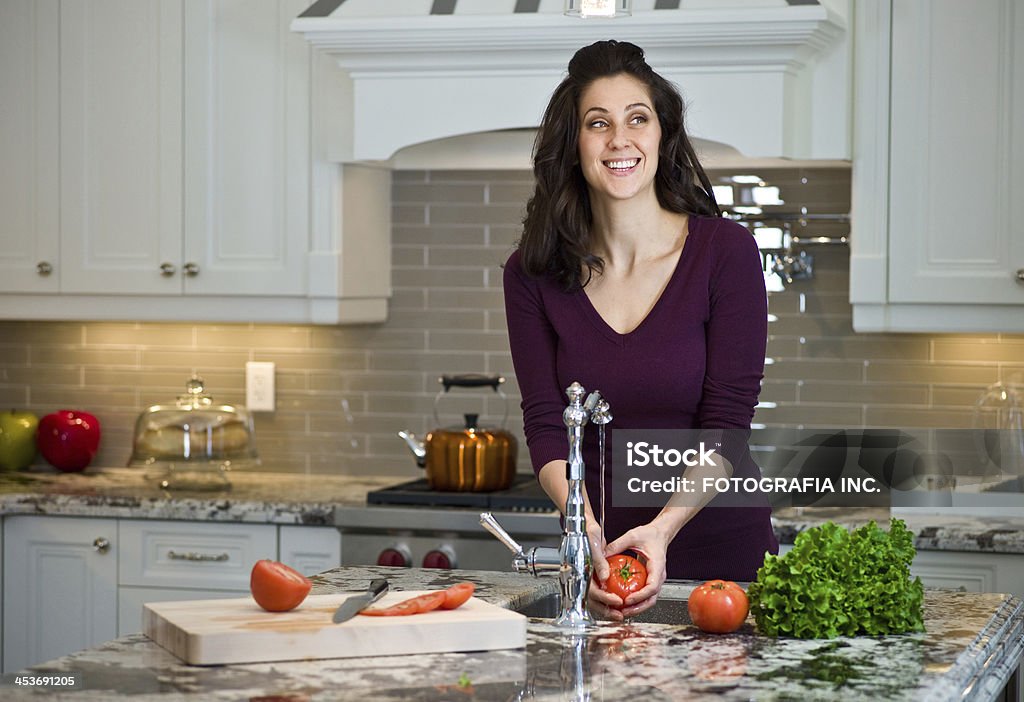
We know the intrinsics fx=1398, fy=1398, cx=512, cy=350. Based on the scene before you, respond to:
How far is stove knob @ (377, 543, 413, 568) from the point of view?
11.0 feet

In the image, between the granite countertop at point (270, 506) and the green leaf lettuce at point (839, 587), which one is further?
the granite countertop at point (270, 506)

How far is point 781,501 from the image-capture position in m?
3.56

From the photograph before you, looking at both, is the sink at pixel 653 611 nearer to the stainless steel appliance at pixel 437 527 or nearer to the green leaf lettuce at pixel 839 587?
the green leaf lettuce at pixel 839 587

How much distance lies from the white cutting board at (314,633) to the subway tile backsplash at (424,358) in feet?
7.16

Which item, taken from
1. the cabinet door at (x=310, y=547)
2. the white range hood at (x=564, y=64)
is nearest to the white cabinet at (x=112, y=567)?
the cabinet door at (x=310, y=547)

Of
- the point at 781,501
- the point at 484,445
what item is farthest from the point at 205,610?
the point at 781,501

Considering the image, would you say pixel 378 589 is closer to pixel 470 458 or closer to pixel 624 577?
pixel 624 577

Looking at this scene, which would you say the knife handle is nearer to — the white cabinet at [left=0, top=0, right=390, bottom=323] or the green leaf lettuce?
the green leaf lettuce

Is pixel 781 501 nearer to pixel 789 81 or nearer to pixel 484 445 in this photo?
pixel 484 445

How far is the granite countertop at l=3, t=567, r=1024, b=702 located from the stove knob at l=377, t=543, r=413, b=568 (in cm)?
156

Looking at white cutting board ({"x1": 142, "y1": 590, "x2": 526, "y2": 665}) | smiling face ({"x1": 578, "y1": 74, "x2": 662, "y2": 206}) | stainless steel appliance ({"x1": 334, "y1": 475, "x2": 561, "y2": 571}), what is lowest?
stainless steel appliance ({"x1": 334, "y1": 475, "x2": 561, "y2": 571})

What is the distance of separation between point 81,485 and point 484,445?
1147 millimetres

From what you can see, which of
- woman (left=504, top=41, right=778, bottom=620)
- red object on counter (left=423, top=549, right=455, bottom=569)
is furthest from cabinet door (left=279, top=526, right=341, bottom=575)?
woman (left=504, top=41, right=778, bottom=620)

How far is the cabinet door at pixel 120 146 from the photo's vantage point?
3738 millimetres
